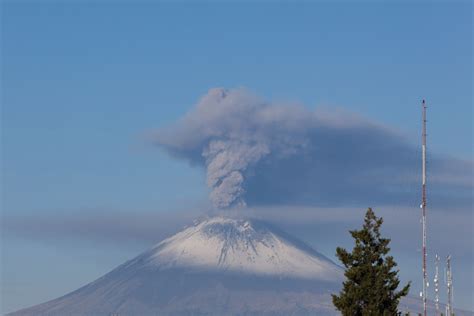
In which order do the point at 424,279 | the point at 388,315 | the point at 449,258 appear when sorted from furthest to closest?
the point at 449,258
the point at 424,279
the point at 388,315

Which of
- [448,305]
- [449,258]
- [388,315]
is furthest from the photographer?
[448,305]

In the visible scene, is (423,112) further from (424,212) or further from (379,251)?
(379,251)

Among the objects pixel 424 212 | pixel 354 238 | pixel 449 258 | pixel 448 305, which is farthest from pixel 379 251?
pixel 448 305

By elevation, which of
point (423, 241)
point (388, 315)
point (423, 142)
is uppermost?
point (423, 142)

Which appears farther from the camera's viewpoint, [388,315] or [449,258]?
[449,258]

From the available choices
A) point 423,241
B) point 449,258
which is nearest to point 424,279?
point 423,241

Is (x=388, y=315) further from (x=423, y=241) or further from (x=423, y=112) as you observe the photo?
(x=423, y=112)

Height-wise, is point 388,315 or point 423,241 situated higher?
point 423,241
